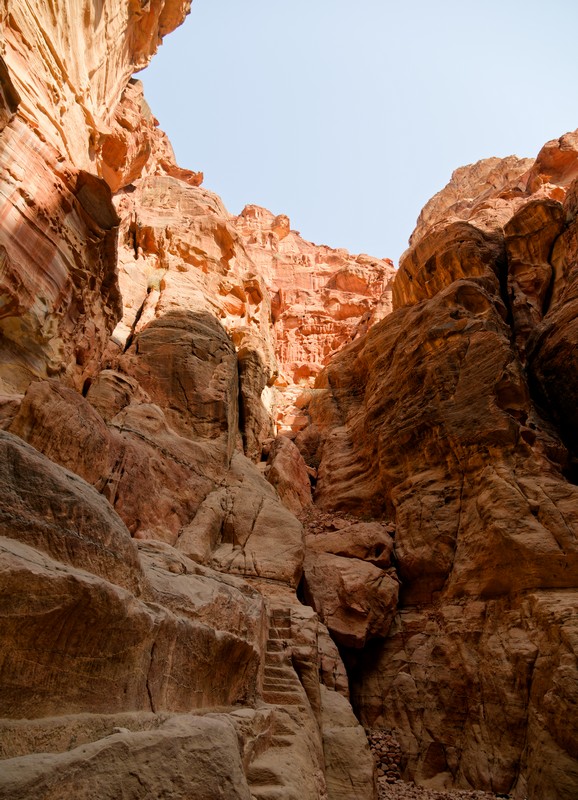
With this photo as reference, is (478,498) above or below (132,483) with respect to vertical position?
above

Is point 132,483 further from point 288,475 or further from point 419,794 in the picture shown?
point 419,794

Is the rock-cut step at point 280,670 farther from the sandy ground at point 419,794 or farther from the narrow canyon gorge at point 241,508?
the sandy ground at point 419,794

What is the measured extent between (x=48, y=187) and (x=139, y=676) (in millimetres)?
10560

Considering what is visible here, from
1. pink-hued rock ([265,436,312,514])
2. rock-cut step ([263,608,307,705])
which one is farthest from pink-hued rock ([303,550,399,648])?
pink-hued rock ([265,436,312,514])

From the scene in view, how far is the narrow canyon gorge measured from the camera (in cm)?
416

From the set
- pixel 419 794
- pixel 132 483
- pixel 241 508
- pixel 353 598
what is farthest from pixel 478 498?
pixel 132 483

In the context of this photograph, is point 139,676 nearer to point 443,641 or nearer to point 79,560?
point 79,560

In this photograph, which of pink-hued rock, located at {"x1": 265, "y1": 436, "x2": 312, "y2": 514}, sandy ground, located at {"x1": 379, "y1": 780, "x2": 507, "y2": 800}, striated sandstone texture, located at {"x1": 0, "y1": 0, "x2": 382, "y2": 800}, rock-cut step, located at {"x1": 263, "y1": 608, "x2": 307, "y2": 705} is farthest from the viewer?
pink-hued rock, located at {"x1": 265, "y1": 436, "x2": 312, "y2": 514}

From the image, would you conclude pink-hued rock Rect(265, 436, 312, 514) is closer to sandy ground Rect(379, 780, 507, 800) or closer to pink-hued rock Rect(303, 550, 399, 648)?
pink-hued rock Rect(303, 550, 399, 648)

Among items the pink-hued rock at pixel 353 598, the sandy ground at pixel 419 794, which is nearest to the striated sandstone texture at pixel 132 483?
the pink-hued rock at pixel 353 598

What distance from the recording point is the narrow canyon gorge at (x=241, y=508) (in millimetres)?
4164

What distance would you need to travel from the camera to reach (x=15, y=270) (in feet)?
32.6

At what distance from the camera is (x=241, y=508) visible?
14.2m

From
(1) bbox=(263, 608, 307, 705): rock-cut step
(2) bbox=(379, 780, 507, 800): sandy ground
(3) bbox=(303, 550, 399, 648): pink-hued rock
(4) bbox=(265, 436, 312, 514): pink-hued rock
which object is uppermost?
(4) bbox=(265, 436, 312, 514): pink-hued rock
